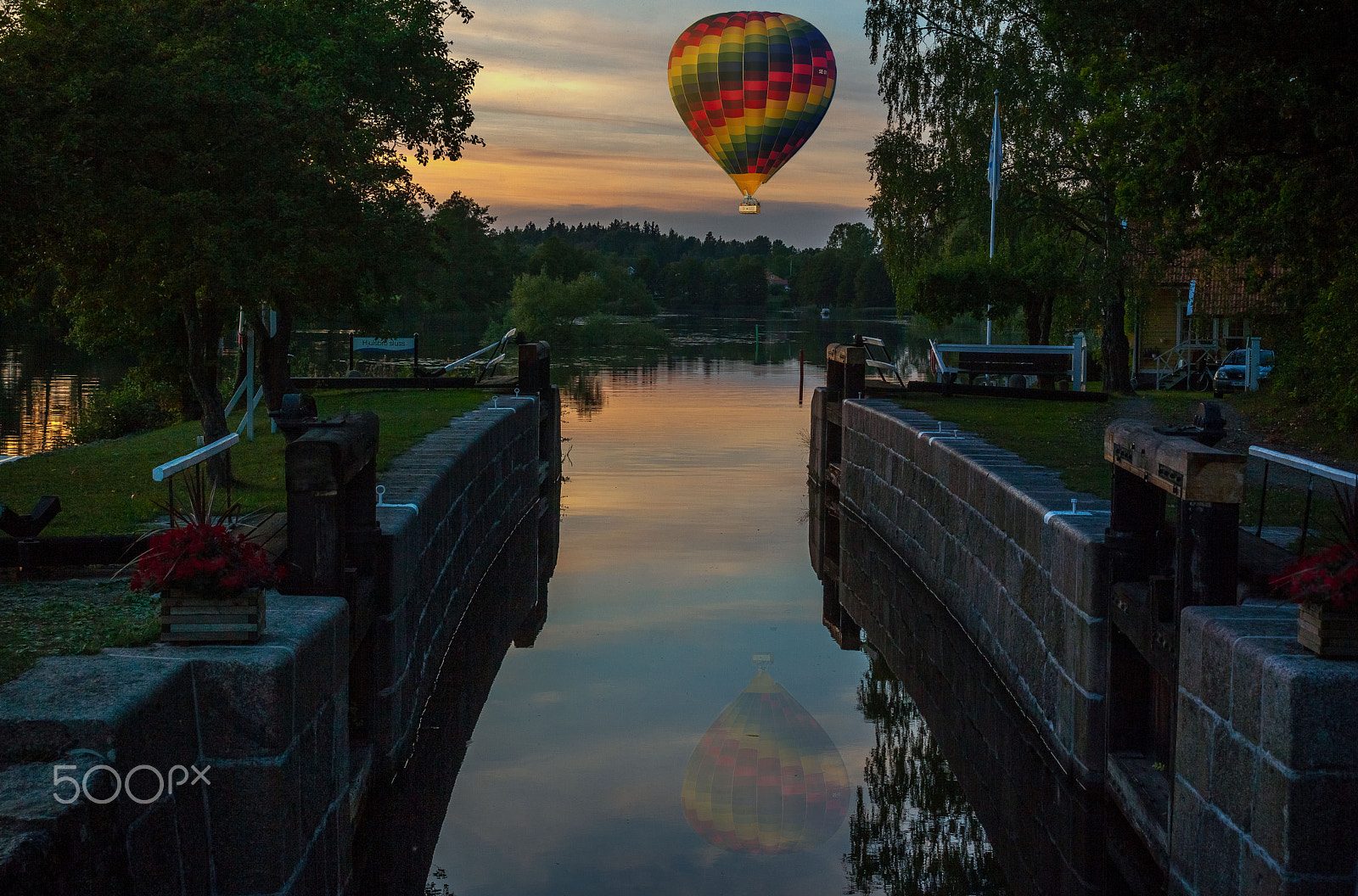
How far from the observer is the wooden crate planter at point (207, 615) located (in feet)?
20.1

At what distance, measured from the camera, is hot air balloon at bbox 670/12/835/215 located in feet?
143

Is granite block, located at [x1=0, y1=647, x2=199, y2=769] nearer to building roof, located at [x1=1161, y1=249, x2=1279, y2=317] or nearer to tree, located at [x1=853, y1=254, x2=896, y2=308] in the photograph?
building roof, located at [x1=1161, y1=249, x2=1279, y2=317]

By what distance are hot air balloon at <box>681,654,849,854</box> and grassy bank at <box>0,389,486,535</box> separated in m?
4.10

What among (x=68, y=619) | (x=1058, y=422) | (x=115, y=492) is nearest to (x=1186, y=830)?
(x=68, y=619)

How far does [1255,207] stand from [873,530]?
713 cm

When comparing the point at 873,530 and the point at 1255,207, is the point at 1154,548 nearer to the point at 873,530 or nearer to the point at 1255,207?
the point at 1255,207

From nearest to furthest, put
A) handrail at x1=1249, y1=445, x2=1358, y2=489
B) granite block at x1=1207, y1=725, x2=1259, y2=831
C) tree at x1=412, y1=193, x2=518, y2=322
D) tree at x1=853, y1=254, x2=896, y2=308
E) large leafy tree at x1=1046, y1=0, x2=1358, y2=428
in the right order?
granite block at x1=1207, y1=725, x2=1259, y2=831
handrail at x1=1249, y1=445, x2=1358, y2=489
large leafy tree at x1=1046, y1=0, x2=1358, y2=428
tree at x1=412, y1=193, x2=518, y2=322
tree at x1=853, y1=254, x2=896, y2=308

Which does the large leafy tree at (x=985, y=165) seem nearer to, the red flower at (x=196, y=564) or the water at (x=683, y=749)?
the water at (x=683, y=749)

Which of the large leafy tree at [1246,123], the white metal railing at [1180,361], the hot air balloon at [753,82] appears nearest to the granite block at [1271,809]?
the large leafy tree at [1246,123]

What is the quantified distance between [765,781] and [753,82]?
35325 millimetres

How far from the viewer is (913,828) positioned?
10242 mm

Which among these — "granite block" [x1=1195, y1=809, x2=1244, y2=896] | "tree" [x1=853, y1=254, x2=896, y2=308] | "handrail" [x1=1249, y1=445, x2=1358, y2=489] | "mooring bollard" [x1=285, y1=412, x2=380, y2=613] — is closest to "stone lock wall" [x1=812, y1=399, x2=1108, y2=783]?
"handrail" [x1=1249, y1=445, x2=1358, y2=489]

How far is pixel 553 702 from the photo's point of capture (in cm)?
1298

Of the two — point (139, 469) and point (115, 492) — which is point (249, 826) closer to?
point (115, 492)
